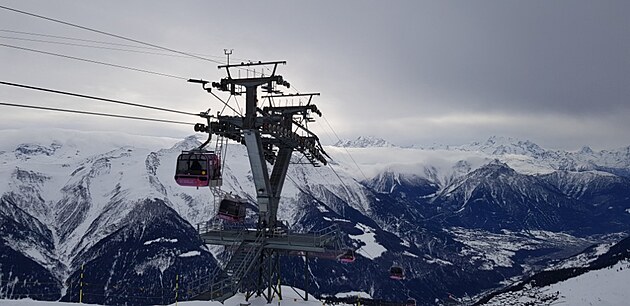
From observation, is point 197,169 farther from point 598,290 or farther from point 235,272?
point 598,290

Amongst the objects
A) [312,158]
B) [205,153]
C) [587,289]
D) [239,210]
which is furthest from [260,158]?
[587,289]

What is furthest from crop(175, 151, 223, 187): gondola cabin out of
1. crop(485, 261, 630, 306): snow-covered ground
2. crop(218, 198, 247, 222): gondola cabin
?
crop(485, 261, 630, 306): snow-covered ground

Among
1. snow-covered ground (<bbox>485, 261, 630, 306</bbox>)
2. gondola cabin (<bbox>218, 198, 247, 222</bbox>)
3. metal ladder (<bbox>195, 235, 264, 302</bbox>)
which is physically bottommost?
snow-covered ground (<bbox>485, 261, 630, 306</bbox>)

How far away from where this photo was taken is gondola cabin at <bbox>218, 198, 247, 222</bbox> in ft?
130

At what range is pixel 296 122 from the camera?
41.5m

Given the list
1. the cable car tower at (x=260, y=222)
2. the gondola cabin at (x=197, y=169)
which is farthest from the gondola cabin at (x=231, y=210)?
the gondola cabin at (x=197, y=169)

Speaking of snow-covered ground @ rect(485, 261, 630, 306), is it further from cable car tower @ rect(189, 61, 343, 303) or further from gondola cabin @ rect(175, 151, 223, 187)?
gondola cabin @ rect(175, 151, 223, 187)

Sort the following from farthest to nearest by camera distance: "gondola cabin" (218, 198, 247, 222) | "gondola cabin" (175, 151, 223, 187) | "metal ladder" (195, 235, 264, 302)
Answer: "gondola cabin" (218, 198, 247, 222) < "metal ladder" (195, 235, 264, 302) < "gondola cabin" (175, 151, 223, 187)

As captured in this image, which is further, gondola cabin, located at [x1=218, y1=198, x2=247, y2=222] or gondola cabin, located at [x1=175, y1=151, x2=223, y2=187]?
gondola cabin, located at [x1=218, y1=198, x2=247, y2=222]

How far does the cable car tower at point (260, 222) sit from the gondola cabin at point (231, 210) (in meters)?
1.20

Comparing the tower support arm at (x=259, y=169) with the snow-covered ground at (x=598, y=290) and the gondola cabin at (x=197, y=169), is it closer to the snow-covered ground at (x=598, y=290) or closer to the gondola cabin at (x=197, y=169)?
the gondola cabin at (x=197, y=169)

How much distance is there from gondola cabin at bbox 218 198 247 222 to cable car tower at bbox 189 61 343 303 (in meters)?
1.20

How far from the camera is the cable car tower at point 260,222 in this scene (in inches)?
1353

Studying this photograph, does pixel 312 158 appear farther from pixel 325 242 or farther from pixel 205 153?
pixel 205 153
